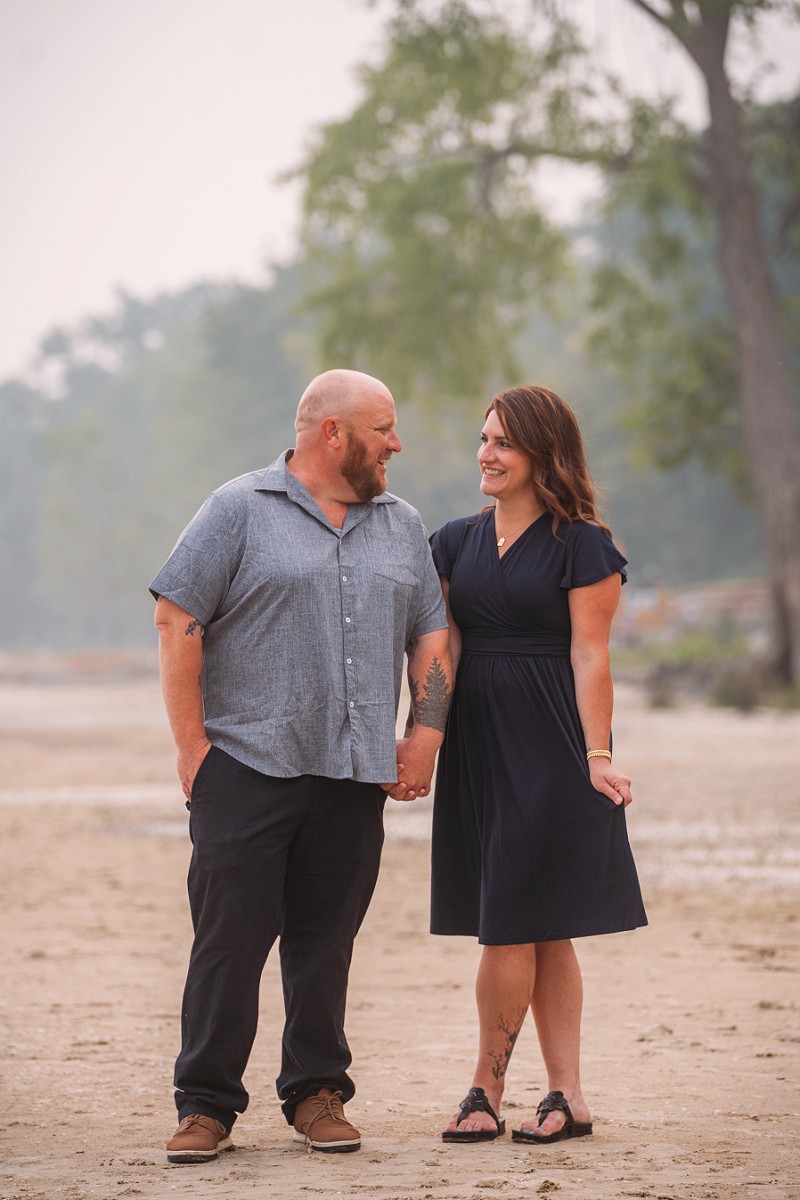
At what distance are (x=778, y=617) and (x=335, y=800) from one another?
22.8m

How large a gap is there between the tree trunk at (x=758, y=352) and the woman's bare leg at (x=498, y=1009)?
21883 millimetres

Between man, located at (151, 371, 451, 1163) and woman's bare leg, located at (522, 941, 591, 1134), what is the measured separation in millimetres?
533

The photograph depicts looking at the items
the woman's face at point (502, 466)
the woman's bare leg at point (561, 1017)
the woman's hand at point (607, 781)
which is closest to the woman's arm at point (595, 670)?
the woman's hand at point (607, 781)

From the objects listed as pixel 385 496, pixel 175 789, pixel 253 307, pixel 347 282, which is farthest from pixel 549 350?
pixel 385 496

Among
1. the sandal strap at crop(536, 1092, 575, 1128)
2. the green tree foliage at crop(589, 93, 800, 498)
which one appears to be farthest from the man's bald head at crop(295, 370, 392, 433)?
the green tree foliage at crop(589, 93, 800, 498)

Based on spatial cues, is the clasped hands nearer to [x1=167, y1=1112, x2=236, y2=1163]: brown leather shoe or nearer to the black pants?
the black pants

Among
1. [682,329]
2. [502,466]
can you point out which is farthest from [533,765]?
[682,329]

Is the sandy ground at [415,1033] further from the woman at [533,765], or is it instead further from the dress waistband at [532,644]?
the dress waistband at [532,644]

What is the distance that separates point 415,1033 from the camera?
6.14 meters

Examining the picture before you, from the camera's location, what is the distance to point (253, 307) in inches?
2813

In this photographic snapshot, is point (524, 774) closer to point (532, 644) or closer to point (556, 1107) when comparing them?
point (532, 644)

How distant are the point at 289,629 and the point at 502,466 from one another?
74 centimetres

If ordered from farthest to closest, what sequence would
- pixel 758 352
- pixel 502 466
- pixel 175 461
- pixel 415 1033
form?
pixel 175 461
pixel 758 352
pixel 415 1033
pixel 502 466

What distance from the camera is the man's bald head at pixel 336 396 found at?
4.45m
